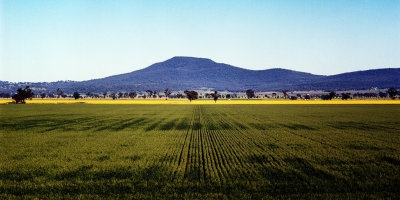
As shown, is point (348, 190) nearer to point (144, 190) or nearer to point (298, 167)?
point (298, 167)

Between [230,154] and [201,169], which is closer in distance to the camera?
[201,169]

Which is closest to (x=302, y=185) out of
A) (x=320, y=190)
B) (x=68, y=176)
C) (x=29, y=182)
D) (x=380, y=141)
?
(x=320, y=190)

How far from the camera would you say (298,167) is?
19062 mm

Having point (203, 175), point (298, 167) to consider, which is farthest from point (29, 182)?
point (298, 167)

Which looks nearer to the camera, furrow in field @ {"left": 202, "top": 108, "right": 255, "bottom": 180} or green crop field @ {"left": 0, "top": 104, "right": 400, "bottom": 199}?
green crop field @ {"left": 0, "top": 104, "right": 400, "bottom": 199}

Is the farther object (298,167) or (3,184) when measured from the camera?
(298,167)

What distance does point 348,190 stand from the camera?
1458 centimetres

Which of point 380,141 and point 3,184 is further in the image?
point 380,141

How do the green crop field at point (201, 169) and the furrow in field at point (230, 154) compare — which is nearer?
the green crop field at point (201, 169)

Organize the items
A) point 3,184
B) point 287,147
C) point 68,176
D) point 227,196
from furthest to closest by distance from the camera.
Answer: point 287,147, point 68,176, point 3,184, point 227,196

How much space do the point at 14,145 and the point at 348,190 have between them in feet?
77.1

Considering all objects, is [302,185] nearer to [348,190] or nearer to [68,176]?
[348,190]

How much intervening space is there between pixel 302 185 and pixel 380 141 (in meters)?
17.2

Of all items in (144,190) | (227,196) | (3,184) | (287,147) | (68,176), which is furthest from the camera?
(287,147)
